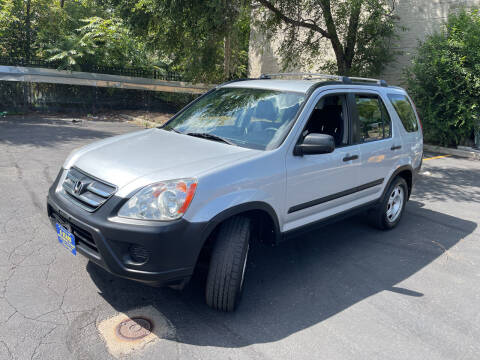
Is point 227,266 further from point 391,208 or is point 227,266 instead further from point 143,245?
point 391,208

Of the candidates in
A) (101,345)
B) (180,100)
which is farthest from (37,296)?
(180,100)

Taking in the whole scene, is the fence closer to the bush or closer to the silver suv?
the bush

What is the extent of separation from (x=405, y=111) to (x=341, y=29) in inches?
347

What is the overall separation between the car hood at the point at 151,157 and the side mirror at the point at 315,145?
0.42 meters

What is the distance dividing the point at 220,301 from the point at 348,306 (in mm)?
1145

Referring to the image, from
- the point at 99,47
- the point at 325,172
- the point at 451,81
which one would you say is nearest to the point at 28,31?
the point at 99,47

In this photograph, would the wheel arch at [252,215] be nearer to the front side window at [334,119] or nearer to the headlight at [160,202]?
the headlight at [160,202]

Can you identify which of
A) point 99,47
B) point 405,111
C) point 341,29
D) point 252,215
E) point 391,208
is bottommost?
point 391,208

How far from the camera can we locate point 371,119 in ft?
15.0

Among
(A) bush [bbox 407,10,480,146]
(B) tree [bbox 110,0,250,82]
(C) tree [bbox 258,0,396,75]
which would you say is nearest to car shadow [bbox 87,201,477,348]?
(B) tree [bbox 110,0,250,82]

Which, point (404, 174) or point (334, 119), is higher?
point (334, 119)

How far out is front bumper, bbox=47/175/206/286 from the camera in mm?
2668

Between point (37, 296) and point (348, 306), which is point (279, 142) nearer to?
point (348, 306)

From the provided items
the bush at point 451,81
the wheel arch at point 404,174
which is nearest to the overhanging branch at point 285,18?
the bush at point 451,81
